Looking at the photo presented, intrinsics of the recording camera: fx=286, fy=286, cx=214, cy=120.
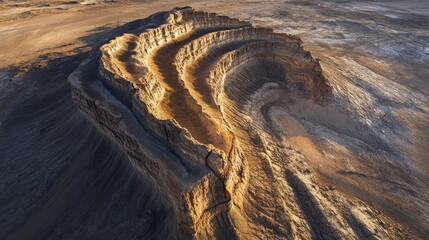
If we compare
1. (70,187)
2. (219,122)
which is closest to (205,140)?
(219,122)

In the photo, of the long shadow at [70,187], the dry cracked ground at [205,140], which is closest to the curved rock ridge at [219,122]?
the dry cracked ground at [205,140]

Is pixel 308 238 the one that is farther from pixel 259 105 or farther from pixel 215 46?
pixel 215 46

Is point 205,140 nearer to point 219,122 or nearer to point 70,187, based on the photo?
point 219,122

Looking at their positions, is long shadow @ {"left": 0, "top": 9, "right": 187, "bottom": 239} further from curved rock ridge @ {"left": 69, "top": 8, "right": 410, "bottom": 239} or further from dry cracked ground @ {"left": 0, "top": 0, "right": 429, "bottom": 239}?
curved rock ridge @ {"left": 69, "top": 8, "right": 410, "bottom": 239}

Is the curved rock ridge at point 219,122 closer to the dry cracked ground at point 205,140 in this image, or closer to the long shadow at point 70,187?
the dry cracked ground at point 205,140

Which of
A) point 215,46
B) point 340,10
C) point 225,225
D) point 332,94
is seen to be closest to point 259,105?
point 215,46

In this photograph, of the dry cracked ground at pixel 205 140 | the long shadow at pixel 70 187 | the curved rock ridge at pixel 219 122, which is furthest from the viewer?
the long shadow at pixel 70 187
